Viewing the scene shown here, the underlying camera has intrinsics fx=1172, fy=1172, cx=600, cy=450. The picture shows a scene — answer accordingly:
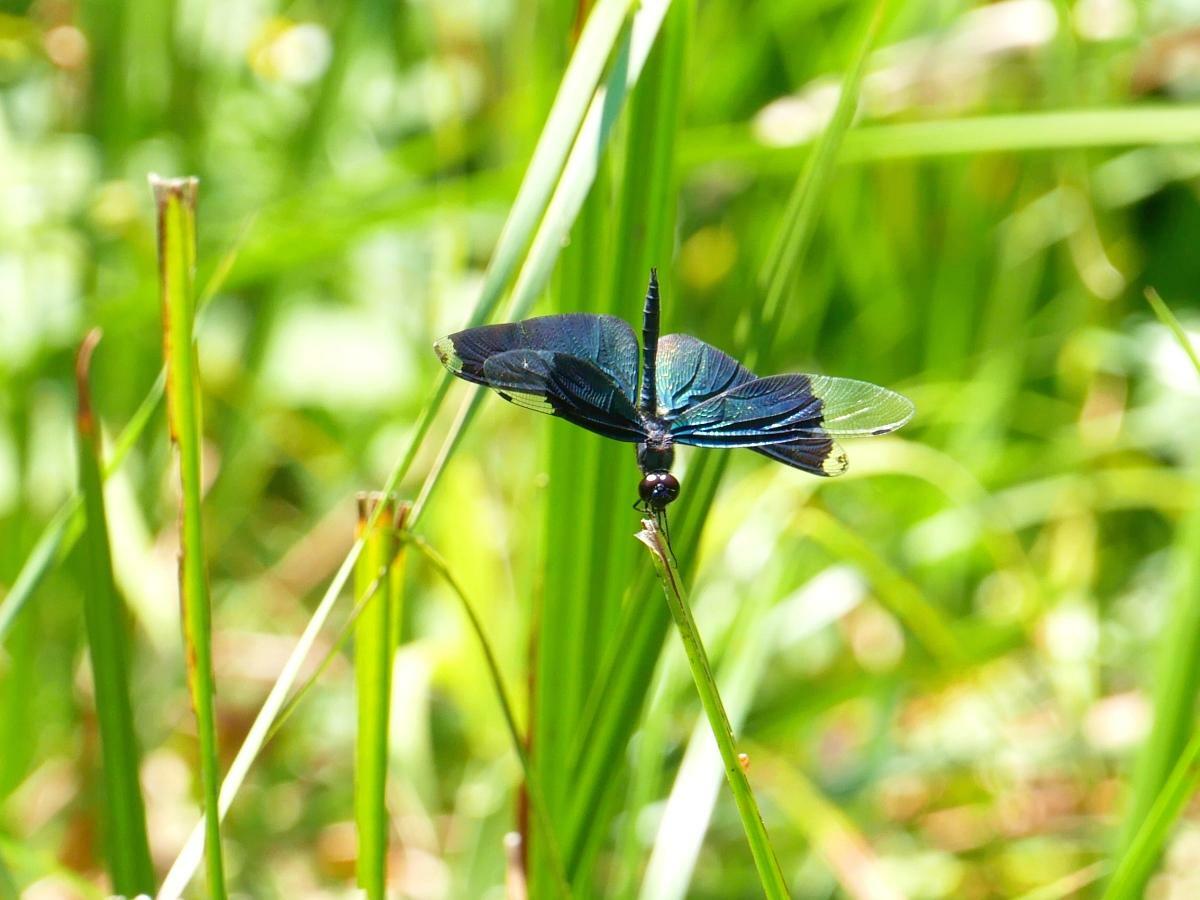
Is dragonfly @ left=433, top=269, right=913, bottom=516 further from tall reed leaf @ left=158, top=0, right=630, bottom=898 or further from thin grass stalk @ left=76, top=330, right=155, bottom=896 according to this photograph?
thin grass stalk @ left=76, top=330, right=155, bottom=896

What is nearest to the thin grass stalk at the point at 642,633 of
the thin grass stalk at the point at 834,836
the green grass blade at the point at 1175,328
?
the green grass blade at the point at 1175,328

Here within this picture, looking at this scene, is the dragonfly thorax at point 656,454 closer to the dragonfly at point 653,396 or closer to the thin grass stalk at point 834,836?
the dragonfly at point 653,396

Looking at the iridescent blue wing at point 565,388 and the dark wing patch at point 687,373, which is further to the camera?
the dark wing patch at point 687,373

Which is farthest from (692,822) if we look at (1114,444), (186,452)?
(1114,444)

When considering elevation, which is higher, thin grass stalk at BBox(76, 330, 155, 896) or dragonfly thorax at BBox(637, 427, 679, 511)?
dragonfly thorax at BBox(637, 427, 679, 511)

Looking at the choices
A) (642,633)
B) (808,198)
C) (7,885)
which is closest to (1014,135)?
(808,198)

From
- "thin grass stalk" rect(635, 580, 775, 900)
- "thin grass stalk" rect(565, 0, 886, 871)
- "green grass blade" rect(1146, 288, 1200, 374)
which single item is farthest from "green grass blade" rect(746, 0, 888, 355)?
"thin grass stalk" rect(635, 580, 775, 900)

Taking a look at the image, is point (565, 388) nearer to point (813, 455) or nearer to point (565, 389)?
point (565, 389)
